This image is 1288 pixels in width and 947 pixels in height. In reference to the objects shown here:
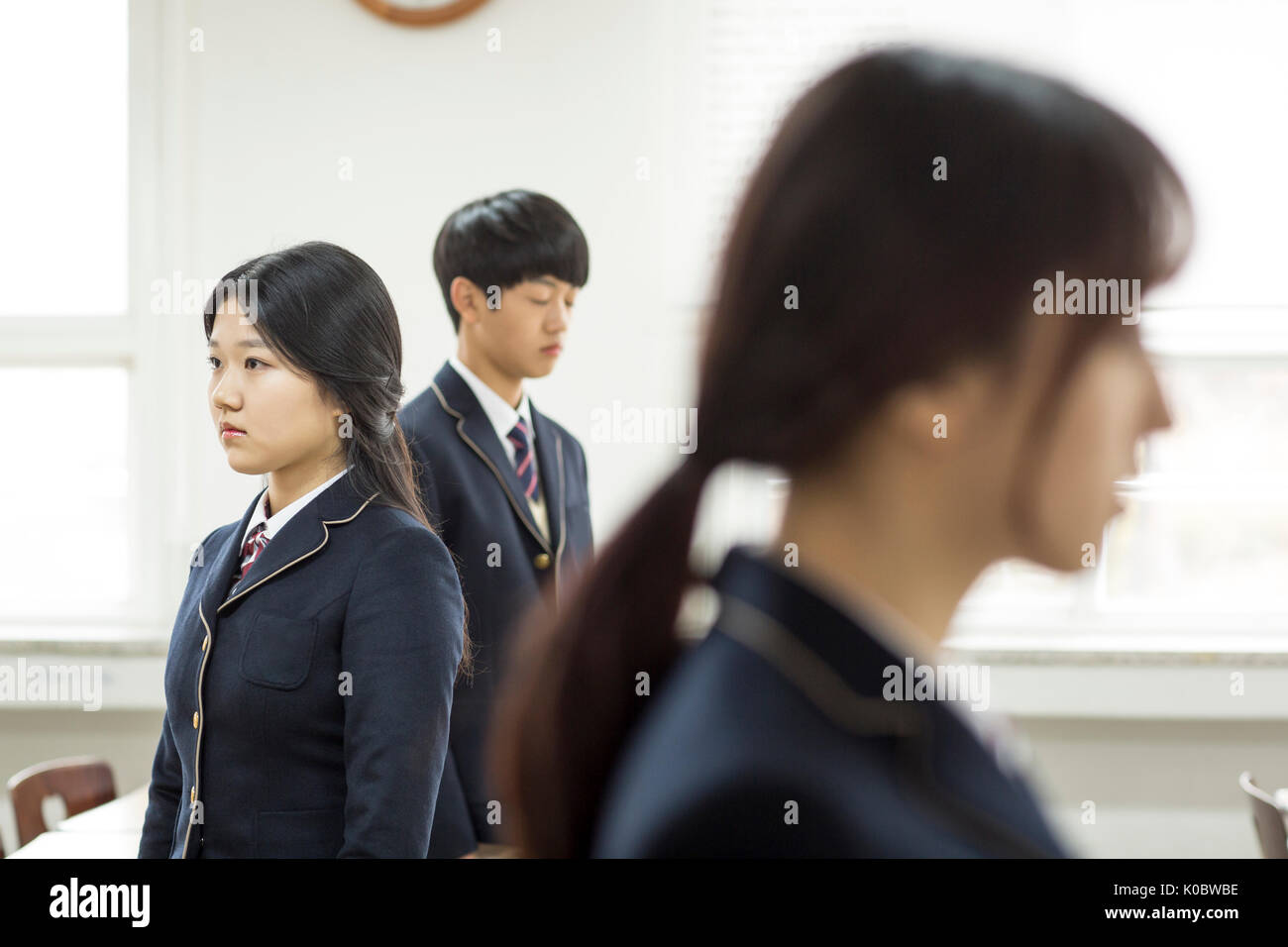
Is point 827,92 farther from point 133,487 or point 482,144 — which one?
point 133,487

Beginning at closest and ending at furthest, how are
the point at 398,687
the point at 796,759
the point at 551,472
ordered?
the point at 796,759
the point at 398,687
the point at 551,472

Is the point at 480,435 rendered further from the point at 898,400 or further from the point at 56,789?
the point at 898,400

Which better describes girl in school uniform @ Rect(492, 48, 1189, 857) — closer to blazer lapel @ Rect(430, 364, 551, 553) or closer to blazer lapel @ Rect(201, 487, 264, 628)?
blazer lapel @ Rect(201, 487, 264, 628)

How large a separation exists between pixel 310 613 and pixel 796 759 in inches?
30.1

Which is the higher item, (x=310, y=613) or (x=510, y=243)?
(x=510, y=243)

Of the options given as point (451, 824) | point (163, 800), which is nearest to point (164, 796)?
point (163, 800)

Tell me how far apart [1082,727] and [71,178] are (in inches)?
113

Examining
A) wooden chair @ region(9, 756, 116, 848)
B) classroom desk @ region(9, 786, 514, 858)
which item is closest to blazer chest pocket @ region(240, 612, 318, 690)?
classroom desk @ region(9, 786, 514, 858)

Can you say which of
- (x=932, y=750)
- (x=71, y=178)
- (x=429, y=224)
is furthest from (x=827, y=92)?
(x=71, y=178)

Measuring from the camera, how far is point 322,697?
1020mm

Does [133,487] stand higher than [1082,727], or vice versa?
[133,487]

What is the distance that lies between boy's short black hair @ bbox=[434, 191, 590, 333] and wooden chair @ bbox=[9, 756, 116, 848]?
3.55 ft

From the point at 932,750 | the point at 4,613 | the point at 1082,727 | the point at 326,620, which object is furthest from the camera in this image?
the point at 4,613

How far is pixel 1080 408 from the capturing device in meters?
0.43
